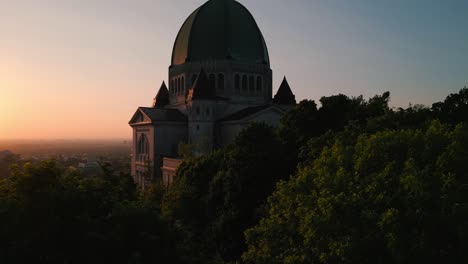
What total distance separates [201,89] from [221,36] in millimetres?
7990

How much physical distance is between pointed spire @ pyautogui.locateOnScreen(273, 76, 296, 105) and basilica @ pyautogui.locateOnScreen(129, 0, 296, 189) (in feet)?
3.80

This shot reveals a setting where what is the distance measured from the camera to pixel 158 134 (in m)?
56.5

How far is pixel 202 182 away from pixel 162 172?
79.0 ft

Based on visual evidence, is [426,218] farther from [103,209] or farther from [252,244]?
[103,209]

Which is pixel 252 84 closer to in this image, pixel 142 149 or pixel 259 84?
pixel 259 84

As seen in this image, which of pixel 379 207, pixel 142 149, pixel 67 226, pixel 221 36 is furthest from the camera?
pixel 142 149

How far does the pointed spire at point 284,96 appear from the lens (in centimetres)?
6362

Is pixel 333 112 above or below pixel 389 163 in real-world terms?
above

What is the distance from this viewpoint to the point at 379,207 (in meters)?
15.4

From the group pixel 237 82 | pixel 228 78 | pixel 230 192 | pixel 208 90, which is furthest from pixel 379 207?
pixel 237 82

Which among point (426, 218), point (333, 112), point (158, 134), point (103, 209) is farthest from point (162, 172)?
point (426, 218)

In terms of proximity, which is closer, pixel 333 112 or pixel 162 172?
pixel 333 112

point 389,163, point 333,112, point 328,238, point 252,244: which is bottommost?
point 252,244

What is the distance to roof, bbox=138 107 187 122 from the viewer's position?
56.7 m
